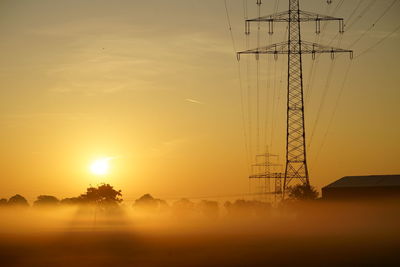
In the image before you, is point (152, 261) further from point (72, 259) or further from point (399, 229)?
point (399, 229)

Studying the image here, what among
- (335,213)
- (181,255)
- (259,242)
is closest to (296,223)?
(335,213)

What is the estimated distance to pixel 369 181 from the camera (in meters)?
107

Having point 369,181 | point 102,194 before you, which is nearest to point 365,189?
point 369,181

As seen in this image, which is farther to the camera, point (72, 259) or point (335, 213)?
point (335, 213)

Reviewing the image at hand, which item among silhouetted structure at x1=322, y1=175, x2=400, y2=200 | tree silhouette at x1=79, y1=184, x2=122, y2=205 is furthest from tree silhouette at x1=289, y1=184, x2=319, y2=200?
tree silhouette at x1=79, y1=184, x2=122, y2=205

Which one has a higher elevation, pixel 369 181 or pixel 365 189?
pixel 369 181

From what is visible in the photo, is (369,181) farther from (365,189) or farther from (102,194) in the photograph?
(102,194)

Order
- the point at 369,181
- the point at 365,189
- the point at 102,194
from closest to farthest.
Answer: the point at 365,189 < the point at 369,181 < the point at 102,194

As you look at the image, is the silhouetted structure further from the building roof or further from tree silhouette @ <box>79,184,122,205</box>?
tree silhouette @ <box>79,184,122,205</box>

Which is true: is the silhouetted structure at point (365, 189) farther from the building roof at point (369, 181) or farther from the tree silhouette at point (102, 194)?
the tree silhouette at point (102, 194)

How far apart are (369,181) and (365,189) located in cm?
487

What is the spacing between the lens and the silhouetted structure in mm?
100625

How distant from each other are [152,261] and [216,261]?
422 centimetres

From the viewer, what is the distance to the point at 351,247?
5462cm
